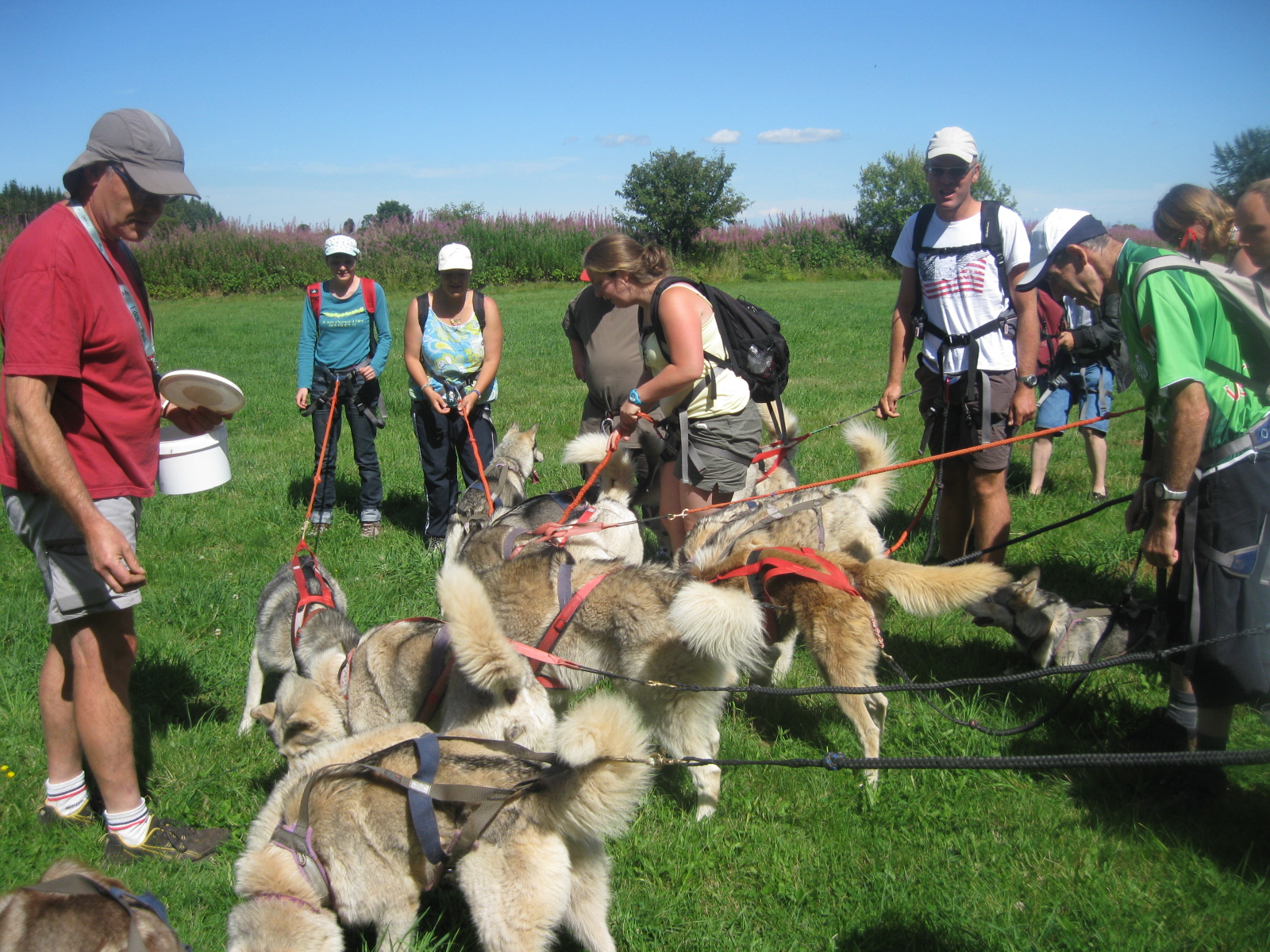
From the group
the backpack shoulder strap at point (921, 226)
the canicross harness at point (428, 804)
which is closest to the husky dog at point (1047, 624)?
the backpack shoulder strap at point (921, 226)

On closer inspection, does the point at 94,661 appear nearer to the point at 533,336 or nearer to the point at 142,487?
the point at 142,487

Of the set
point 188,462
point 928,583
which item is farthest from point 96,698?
point 928,583

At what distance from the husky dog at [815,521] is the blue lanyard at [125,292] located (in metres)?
2.47

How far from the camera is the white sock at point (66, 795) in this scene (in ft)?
9.86

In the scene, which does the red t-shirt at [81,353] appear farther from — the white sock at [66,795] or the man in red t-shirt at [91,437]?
the white sock at [66,795]

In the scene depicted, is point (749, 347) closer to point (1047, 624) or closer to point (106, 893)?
point (1047, 624)

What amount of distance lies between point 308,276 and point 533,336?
14.4m

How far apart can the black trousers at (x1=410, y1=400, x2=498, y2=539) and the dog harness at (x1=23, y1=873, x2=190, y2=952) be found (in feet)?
13.6

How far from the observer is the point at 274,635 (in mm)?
4023

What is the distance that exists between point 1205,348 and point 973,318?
1740 millimetres

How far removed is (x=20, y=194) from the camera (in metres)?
44.8

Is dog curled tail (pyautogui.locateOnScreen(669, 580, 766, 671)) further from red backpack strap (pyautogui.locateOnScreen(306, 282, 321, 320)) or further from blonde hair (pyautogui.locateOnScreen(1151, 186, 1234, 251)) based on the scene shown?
red backpack strap (pyautogui.locateOnScreen(306, 282, 321, 320))

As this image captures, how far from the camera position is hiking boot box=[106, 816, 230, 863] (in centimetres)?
291

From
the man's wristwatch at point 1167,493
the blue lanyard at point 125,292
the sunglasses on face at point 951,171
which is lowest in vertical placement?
the man's wristwatch at point 1167,493
